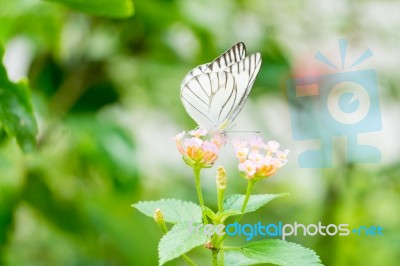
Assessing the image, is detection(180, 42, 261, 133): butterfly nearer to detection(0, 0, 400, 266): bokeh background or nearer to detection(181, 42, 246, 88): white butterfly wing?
detection(181, 42, 246, 88): white butterfly wing

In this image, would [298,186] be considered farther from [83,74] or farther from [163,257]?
[163,257]

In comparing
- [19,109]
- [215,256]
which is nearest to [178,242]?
[215,256]

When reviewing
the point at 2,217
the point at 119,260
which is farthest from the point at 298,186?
the point at 2,217

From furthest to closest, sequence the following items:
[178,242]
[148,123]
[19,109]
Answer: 1. [148,123]
2. [19,109]
3. [178,242]

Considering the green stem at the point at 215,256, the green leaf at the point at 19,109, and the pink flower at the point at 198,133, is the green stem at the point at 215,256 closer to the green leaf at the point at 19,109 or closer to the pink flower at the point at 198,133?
the pink flower at the point at 198,133

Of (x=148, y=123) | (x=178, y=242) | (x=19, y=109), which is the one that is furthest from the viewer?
(x=148, y=123)

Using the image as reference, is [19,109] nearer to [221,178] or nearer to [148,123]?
[221,178]

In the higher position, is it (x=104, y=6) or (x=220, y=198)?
(x=104, y=6)

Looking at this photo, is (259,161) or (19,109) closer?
(259,161)
